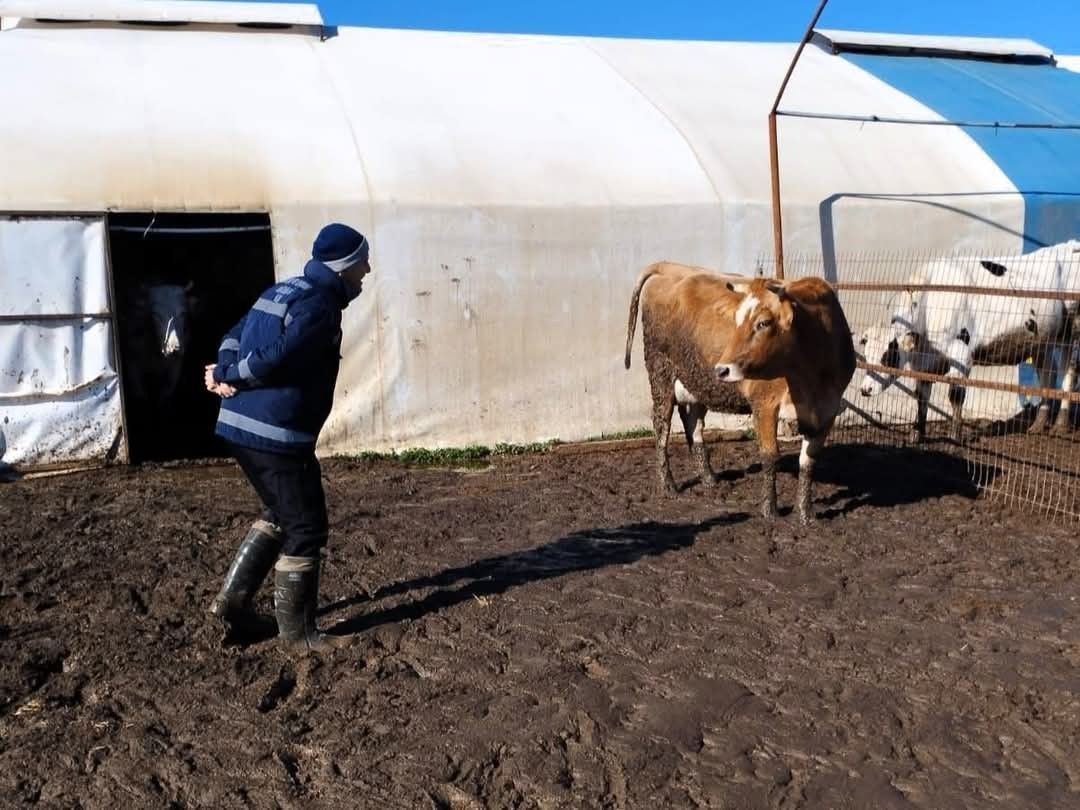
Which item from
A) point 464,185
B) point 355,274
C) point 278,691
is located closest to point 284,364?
point 355,274

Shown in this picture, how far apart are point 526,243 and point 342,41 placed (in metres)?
4.26

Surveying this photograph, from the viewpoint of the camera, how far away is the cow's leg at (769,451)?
7.55m

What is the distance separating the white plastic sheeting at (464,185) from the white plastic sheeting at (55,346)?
0.33 m

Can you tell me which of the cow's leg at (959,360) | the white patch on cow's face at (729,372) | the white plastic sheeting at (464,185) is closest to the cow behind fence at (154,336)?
the white plastic sheeting at (464,185)

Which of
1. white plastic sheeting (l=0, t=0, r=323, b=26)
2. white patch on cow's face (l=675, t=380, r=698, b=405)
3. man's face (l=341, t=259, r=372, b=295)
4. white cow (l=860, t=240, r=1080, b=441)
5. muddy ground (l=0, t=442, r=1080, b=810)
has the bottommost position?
muddy ground (l=0, t=442, r=1080, b=810)

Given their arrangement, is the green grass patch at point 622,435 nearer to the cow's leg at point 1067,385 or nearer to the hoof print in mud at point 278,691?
the cow's leg at point 1067,385

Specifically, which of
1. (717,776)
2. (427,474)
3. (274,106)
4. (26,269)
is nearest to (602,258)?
(427,474)

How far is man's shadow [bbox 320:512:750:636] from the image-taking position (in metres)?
5.70

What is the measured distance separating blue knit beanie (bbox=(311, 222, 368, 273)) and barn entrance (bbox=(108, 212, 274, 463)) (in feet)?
16.5

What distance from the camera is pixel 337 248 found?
15.8 feet

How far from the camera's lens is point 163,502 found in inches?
316

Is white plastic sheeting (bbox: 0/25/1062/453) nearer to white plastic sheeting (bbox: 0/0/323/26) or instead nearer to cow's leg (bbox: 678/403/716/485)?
white plastic sheeting (bbox: 0/0/323/26)

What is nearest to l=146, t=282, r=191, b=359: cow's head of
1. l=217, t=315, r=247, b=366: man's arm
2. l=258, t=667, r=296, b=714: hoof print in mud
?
l=217, t=315, r=247, b=366: man's arm

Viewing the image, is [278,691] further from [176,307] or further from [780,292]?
[176,307]
